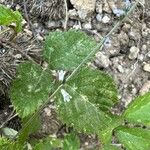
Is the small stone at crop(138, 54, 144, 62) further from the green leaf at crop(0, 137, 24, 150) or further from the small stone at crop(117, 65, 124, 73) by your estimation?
the green leaf at crop(0, 137, 24, 150)

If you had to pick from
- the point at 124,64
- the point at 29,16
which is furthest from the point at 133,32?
the point at 29,16

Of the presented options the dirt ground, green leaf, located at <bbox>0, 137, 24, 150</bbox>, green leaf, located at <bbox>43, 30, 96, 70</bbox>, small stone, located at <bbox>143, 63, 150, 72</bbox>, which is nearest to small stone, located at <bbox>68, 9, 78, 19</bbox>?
the dirt ground

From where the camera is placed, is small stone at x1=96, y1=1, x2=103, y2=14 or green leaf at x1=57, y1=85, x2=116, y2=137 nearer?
green leaf at x1=57, y1=85, x2=116, y2=137

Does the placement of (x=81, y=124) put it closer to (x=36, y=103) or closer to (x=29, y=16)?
A: (x=36, y=103)

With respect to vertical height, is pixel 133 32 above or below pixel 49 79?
below

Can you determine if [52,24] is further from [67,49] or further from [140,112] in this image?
[140,112]

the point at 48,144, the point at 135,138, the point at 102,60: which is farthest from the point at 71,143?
the point at 102,60

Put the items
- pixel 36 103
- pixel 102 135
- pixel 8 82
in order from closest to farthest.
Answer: pixel 36 103
pixel 102 135
pixel 8 82
